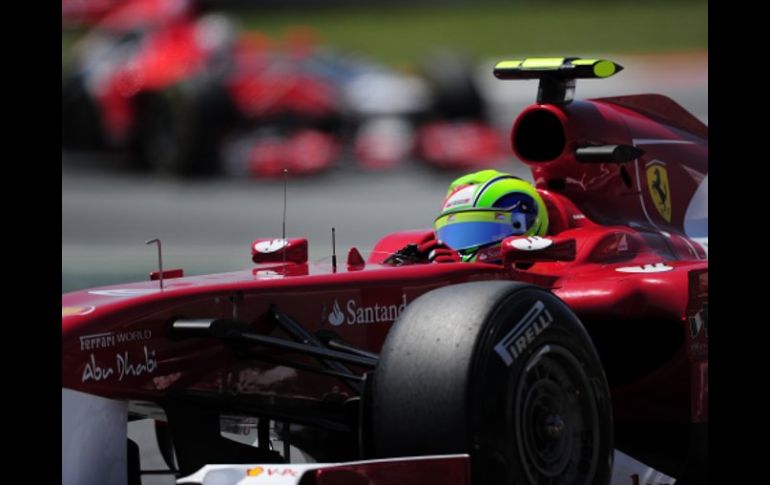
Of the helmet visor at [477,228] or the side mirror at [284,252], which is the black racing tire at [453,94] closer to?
the helmet visor at [477,228]

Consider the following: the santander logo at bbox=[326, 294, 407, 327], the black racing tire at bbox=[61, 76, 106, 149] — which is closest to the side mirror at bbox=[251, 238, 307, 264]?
the santander logo at bbox=[326, 294, 407, 327]

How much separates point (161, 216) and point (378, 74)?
4.78 m

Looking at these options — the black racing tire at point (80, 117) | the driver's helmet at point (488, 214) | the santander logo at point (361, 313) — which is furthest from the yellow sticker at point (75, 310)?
the black racing tire at point (80, 117)

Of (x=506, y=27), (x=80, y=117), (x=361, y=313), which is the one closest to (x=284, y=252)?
(x=361, y=313)

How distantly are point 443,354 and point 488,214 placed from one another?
201 cm

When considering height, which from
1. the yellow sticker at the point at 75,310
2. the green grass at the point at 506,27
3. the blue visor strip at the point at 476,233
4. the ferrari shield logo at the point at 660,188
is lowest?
the yellow sticker at the point at 75,310

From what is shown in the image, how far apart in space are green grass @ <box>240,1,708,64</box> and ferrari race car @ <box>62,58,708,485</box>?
20.6m

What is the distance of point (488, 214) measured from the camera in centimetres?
635

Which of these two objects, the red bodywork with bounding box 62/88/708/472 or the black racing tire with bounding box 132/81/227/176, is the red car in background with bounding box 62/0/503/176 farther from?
the red bodywork with bounding box 62/88/708/472

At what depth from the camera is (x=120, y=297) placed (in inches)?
197

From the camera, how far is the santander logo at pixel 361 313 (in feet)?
17.7

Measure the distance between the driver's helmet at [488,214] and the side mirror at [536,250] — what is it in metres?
0.49

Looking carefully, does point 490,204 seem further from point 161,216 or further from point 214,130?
point 214,130
